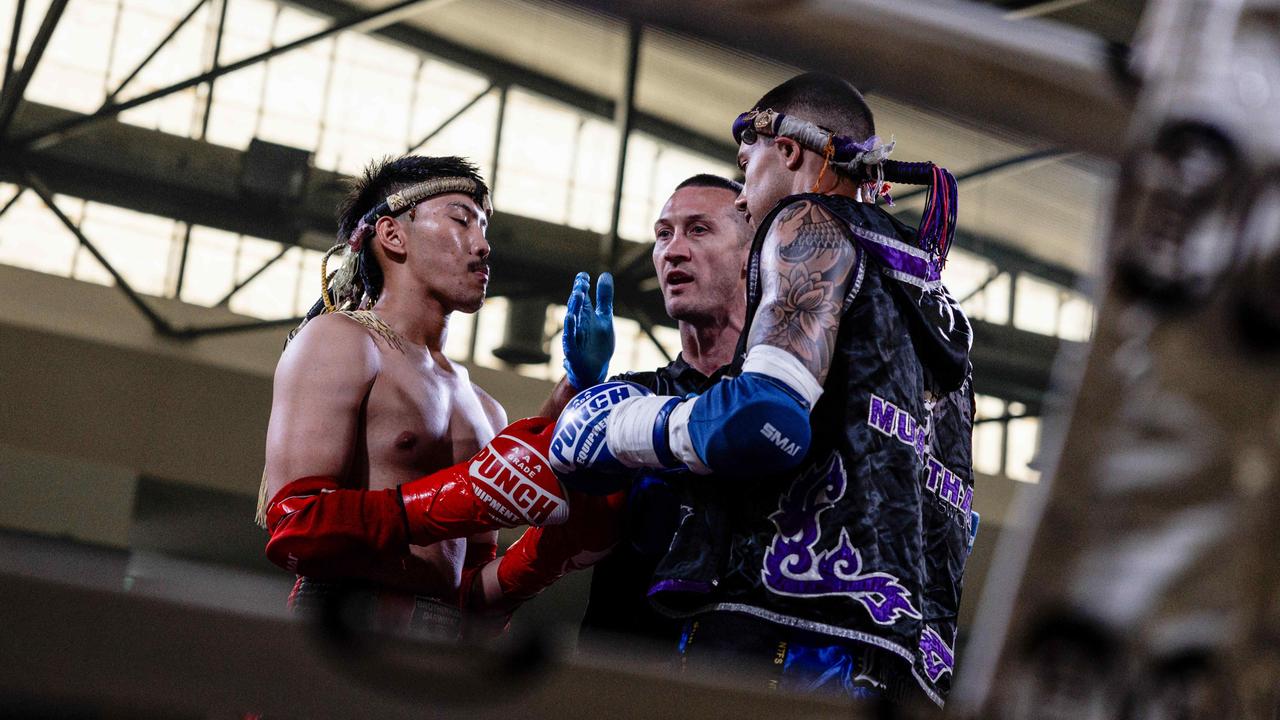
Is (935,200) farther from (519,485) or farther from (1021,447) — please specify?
(1021,447)

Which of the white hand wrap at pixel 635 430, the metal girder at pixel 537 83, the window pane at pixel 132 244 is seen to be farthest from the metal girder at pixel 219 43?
the white hand wrap at pixel 635 430

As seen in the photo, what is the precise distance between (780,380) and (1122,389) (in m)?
1.01

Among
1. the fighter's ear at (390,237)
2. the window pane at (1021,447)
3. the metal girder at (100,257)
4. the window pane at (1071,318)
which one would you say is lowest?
the fighter's ear at (390,237)

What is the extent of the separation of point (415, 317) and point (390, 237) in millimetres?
206

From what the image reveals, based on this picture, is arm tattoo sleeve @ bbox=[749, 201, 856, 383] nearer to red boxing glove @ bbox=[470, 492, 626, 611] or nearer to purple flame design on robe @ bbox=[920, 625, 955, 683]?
purple flame design on robe @ bbox=[920, 625, 955, 683]

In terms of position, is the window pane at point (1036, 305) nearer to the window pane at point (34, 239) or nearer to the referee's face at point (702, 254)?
the window pane at point (34, 239)

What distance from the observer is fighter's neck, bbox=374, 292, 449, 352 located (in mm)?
2650

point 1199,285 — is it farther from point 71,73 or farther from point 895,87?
point 71,73

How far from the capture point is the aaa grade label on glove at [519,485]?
2184 millimetres

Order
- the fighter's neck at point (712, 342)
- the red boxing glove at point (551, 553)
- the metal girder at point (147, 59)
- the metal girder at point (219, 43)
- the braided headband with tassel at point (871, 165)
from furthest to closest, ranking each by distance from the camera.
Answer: the metal girder at point (219, 43) < the metal girder at point (147, 59) < the fighter's neck at point (712, 342) < the red boxing glove at point (551, 553) < the braided headband with tassel at point (871, 165)

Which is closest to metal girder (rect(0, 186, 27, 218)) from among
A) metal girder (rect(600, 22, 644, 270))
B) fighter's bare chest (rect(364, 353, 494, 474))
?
metal girder (rect(600, 22, 644, 270))

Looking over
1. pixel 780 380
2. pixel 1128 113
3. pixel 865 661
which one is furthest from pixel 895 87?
pixel 865 661

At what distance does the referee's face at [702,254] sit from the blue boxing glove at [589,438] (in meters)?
0.83

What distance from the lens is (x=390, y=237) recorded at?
276cm
